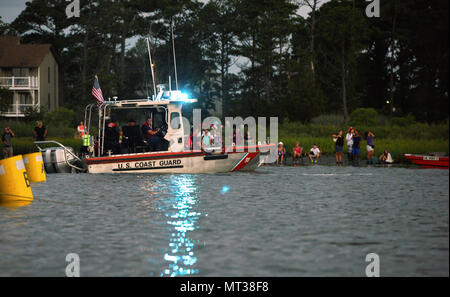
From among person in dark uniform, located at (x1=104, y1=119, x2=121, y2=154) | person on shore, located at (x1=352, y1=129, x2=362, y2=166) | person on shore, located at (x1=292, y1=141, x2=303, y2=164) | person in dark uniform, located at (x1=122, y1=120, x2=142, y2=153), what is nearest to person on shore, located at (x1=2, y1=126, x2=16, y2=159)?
person in dark uniform, located at (x1=104, y1=119, x2=121, y2=154)

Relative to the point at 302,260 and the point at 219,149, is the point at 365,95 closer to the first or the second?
the point at 219,149

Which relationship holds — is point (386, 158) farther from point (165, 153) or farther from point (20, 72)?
point (20, 72)

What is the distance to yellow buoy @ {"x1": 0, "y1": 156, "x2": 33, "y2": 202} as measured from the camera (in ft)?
53.6

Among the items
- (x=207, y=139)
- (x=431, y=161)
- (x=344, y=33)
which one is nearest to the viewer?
(x=207, y=139)

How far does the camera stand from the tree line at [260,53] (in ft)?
175

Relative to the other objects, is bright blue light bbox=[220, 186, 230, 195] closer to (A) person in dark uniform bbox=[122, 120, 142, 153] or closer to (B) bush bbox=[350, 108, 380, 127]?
(A) person in dark uniform bbox=[122, 120, 142, 153]

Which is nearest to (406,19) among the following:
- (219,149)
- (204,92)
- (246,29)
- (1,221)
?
(246,29)

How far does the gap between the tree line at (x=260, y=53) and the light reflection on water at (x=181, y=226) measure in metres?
31.7

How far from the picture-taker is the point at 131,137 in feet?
76.5

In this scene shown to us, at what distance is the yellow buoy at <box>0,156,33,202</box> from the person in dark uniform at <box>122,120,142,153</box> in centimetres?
665

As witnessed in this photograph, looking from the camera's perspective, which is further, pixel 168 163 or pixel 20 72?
pixel 20 72

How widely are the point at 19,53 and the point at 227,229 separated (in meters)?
58.4

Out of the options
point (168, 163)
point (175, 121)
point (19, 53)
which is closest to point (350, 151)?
point (175, 121)
